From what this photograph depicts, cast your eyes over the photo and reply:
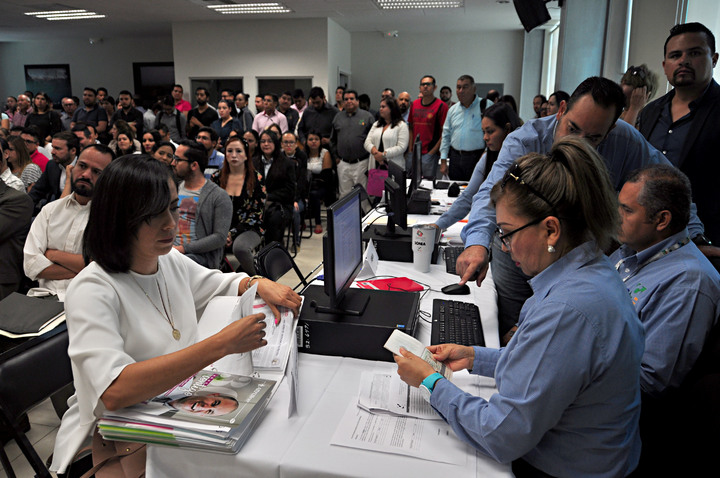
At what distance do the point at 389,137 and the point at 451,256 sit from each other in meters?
3.81

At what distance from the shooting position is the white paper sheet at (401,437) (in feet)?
3.46

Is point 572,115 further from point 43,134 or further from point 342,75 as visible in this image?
point 342,75

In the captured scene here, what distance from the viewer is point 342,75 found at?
37.7 feet

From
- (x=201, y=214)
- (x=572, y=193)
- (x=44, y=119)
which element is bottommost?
(x=201, y=214)

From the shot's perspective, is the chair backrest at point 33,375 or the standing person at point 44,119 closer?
the chair backrest at point 33,375

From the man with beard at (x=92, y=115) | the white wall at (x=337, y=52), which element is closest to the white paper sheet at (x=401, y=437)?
the man with beard at (x=92, y=115)

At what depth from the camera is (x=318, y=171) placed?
650cm

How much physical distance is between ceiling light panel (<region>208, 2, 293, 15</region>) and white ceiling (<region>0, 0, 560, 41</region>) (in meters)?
0.20

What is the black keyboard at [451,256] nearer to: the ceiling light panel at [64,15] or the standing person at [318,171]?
the standing person at [318,171]

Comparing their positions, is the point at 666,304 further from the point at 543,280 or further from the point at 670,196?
the point at 543,280

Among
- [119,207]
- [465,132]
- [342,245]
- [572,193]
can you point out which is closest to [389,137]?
[465,132]

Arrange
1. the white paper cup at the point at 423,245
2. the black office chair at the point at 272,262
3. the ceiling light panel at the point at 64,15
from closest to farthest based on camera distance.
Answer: the black office chair at the point at 272,262 → the white paper cup at the point at 423,245 → the ceiling light panel at the point at 64,15

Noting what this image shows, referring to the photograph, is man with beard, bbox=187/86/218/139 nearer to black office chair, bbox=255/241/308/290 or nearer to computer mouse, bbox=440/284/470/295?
black office chair, bbox=255/241/308/290

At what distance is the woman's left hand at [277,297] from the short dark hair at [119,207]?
0.41m
